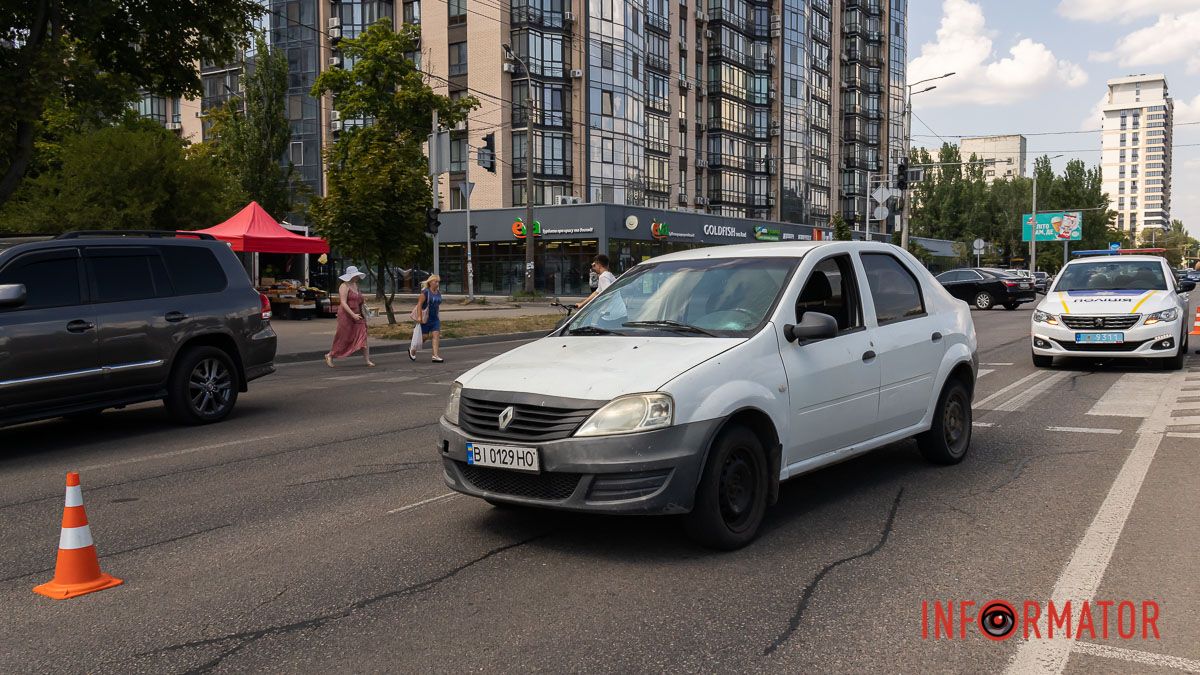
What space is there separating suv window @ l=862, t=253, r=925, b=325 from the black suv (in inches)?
267

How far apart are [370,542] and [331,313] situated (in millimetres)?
26638

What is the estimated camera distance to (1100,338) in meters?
12.5

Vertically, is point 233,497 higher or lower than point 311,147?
lower

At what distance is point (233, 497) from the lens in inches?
244

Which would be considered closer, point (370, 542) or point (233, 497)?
point (370, 542)

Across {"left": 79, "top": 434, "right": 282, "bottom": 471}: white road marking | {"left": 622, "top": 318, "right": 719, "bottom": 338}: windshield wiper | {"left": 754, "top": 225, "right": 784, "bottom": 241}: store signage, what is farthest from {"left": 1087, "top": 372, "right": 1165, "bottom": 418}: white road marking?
{"left": 754, "top": 225, "right": 784, "bottom": 241}: store signage

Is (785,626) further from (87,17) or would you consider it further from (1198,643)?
(87,17)

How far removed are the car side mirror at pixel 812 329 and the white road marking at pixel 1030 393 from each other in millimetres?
5430

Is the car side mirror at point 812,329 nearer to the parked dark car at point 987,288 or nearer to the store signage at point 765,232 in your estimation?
the parked dark car at point 987,288

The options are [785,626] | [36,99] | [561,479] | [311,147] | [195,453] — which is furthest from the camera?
[311,147]

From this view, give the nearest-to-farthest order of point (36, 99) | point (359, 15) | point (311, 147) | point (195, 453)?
1. point (195, 453)
2. point (36, 99)
3. point (359, 15)
4. point (311, 147)

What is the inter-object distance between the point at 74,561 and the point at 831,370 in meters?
4.11

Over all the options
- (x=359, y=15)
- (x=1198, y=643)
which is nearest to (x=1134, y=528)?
(x=1198, y=643)

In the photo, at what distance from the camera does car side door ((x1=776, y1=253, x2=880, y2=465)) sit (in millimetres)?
5074
